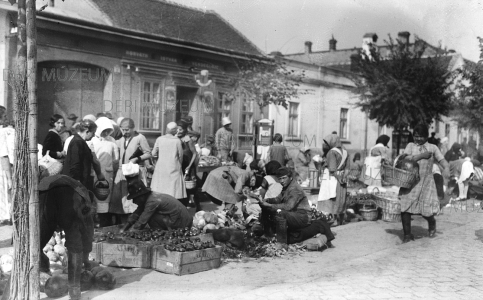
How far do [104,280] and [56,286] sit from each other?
0.50m

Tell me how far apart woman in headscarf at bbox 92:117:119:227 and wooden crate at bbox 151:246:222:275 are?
2093 mm

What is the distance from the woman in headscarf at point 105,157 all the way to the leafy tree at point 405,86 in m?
13.3

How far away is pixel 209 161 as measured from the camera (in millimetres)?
12656

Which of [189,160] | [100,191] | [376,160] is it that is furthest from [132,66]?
[100,191]

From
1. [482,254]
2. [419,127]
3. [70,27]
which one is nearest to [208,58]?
[70,27]

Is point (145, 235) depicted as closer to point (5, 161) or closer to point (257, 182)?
point (5, 161)

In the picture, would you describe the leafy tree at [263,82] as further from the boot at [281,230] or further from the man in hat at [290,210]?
the boot at [281,230]

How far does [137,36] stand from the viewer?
49.6ft

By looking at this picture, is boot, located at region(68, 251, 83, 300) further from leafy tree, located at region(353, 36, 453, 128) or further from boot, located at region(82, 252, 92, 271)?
leafy tree, located at region(353, 36, 453, 128)

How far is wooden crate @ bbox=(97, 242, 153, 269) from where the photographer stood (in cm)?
633

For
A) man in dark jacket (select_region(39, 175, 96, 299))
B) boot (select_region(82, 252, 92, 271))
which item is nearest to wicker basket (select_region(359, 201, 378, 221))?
boot (select_region(82, 252, 92, 271))

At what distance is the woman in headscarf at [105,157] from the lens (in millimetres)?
8102

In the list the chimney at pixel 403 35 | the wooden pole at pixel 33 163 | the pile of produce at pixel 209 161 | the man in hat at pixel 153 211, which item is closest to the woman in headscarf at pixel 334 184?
the man in hat at pixel 153 211

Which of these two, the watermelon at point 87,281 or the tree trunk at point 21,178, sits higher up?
the tree trunk at point 21,178
